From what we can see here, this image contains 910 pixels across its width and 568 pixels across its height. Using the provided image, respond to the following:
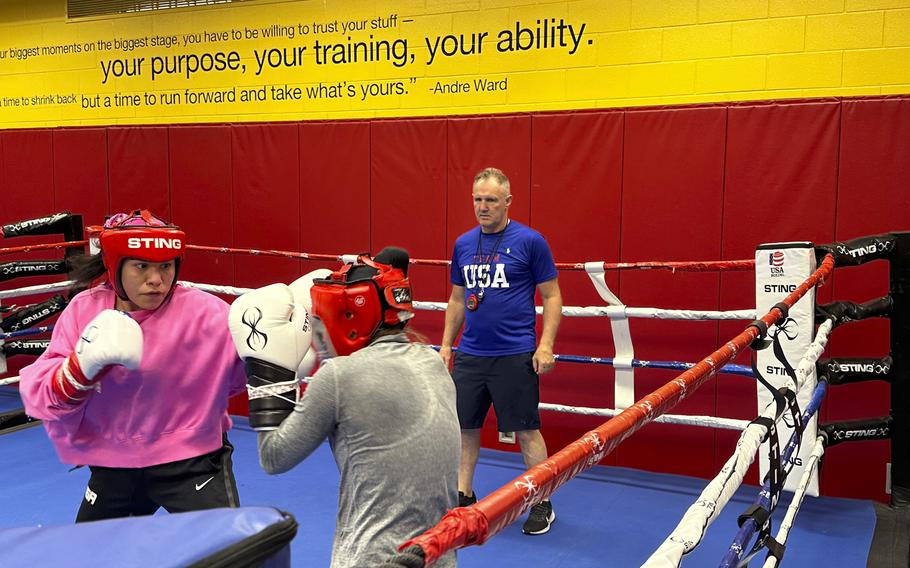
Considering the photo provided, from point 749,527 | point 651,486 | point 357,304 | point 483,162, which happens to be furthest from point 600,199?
point 357,304

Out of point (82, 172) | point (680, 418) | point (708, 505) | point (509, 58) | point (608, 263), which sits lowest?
point (680, 418)

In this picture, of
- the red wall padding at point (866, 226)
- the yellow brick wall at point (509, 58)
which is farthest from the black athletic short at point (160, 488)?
the yellow brick wall at point (509, 58)

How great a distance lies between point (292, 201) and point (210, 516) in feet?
15.1

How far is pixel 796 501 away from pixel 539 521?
1237mm

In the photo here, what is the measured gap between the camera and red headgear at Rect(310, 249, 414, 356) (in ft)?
5.15

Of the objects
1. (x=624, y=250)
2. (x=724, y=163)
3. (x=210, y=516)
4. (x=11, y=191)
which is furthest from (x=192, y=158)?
(x=210, y=516)

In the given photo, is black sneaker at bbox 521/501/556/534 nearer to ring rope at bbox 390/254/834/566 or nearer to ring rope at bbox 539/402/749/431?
ring rope at bbox 539/402/749/431

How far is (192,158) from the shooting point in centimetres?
A: 552

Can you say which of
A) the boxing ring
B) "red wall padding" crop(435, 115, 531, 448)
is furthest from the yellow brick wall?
the boxing ring

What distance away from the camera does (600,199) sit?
4.42 metres

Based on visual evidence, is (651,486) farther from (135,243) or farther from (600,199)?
(135,243)

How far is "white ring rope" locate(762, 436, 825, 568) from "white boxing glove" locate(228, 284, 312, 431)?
1.21m

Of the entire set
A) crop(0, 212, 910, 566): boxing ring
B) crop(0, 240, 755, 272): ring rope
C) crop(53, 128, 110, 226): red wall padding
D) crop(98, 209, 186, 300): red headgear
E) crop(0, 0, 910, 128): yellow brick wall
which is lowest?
crop(0, 212, 910, 566): boxing ring

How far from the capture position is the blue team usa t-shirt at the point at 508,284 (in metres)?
3.60
